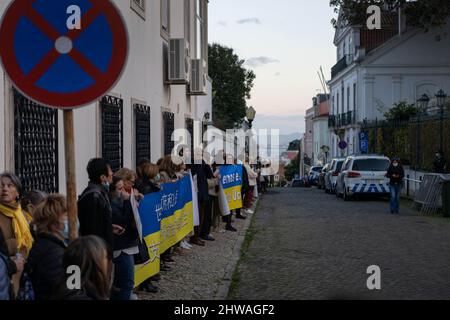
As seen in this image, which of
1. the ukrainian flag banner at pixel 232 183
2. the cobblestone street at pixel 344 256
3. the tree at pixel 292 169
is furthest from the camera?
the tree at pixel 292 169

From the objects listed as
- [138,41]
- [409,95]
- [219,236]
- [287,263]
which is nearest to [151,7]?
[138,41]

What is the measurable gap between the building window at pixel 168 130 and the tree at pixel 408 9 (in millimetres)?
24281

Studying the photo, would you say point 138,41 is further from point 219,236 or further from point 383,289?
point 383,289

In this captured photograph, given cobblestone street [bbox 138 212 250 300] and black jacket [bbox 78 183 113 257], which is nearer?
black jacket [bbox 78 183 113 257]

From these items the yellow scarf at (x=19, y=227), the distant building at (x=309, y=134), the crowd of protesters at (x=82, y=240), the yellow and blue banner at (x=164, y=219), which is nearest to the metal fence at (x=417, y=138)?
the yellow and blue banner at (x=164, y=219)

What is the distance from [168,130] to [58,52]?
13.2 m

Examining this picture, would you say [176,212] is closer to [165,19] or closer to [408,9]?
[165,19]

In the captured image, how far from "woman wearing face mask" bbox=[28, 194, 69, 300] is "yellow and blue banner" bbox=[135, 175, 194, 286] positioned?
3274mm

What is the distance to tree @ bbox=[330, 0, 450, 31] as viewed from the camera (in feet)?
131

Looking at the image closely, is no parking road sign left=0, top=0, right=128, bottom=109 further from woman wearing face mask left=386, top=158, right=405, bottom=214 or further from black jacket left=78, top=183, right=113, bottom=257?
woman wearing face mask left=386, top=158, right=405, bottom=214

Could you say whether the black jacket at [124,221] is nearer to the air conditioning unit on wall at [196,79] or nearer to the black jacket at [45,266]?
the black jacket at [45,266]

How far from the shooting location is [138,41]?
13609 mm

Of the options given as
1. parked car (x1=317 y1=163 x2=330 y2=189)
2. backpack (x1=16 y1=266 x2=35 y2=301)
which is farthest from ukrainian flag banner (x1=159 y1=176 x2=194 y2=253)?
parked car (x1=317 y1=163 x2=330 y2=189)

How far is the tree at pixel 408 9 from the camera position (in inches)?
1574
